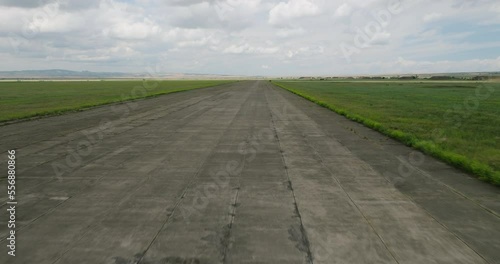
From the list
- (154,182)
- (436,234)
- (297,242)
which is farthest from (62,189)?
(436,234)

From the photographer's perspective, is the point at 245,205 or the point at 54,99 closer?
the point at 245,205

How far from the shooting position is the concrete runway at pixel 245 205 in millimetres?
5111

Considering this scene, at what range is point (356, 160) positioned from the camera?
35.8ft

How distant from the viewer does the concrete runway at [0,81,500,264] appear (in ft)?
16.8

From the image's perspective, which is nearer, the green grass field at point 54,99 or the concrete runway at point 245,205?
the concrete runway at point 245,205

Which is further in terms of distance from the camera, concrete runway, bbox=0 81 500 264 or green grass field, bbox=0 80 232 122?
green grass field, bbox=0 80 232 122

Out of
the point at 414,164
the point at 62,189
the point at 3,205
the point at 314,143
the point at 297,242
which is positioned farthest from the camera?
the point at 314,143

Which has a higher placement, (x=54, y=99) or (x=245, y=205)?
(x=245, y=205)

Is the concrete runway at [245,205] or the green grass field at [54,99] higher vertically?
the concrete runway at [245,205]

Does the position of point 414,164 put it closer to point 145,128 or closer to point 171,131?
point 171,131

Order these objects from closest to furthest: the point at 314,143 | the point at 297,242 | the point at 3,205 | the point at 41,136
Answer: the point at 297,242 < the point at 3,205 < the point at 314,143 < the point at 41,136

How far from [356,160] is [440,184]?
9.35ft

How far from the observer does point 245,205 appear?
6.95 metres

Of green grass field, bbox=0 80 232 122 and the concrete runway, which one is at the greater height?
the concrete runway
